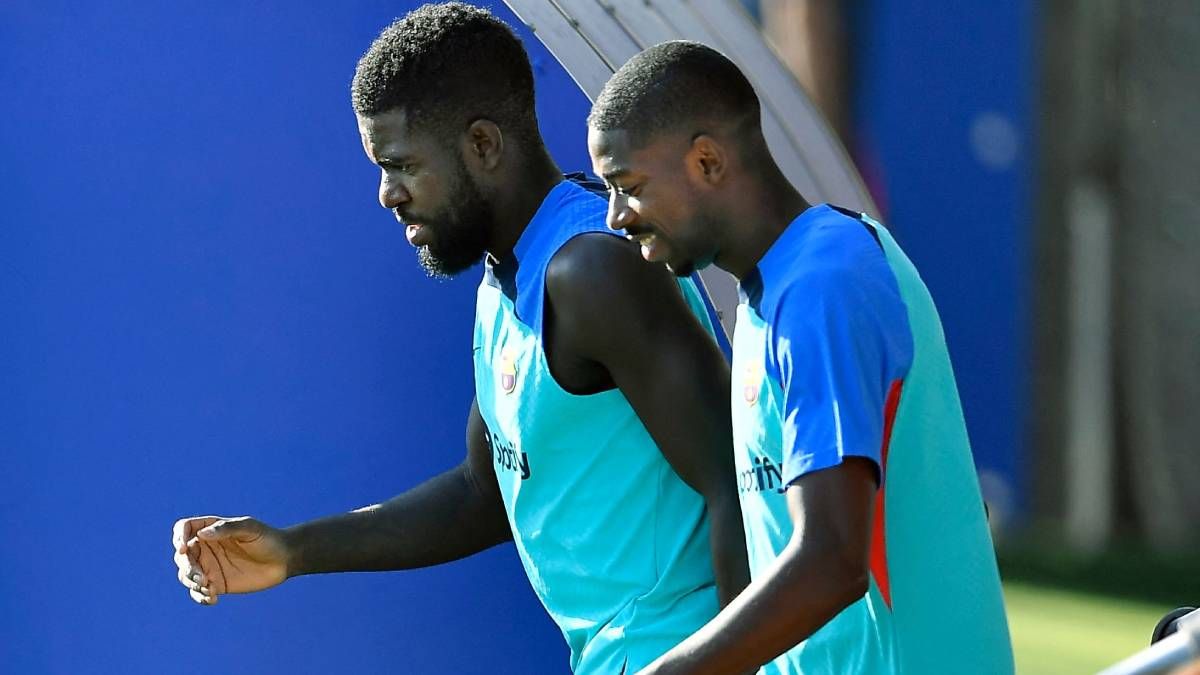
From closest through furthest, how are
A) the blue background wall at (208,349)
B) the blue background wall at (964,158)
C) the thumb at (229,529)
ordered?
the thumb at (229,529)
the blue background wall at (208,349)
the blue background wall at (964,158)

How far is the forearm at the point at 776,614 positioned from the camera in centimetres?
164

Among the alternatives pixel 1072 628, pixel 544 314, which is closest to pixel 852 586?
pixel 544 314

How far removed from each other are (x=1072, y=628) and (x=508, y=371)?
345 centimetres

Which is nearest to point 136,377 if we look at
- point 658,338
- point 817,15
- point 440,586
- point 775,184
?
point 440,586

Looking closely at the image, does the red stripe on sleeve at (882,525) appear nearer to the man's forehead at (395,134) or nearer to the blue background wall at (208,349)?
the man's forehead at (395,134)

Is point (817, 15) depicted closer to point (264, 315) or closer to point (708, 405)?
point (264, 315)

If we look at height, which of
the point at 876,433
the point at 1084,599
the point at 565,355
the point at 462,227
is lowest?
the point at 1084,599

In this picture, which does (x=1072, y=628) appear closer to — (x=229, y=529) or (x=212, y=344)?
(x=212, y=344)

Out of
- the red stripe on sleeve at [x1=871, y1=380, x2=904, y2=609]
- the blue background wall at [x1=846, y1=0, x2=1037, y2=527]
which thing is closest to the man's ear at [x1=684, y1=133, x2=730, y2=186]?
the red stripe on sleeve at [x1=871, y1=380, x2=904, y2=609]

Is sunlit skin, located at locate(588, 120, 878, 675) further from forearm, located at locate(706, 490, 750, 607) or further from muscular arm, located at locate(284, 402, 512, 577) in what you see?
muscular arm, located at locate(284, 402, 512, 577)

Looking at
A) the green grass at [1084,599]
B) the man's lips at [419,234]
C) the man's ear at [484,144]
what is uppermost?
the man's ear at [484,144]

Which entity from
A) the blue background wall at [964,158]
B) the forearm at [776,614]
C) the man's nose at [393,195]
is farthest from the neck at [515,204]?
the blue background wall at [964,158]

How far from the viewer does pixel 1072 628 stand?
5.21 m

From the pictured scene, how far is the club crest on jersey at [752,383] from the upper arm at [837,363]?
53 mm
